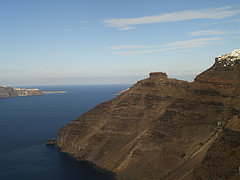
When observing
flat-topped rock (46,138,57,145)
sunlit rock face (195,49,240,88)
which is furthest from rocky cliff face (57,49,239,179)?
flat-topped rock (46,138,57,145)

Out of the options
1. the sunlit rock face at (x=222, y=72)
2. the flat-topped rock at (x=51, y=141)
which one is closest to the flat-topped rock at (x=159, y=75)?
the sunlit rock face at (x=222, y=72)

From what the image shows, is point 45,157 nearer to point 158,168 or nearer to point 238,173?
point 158,168

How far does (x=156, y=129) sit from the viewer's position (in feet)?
322

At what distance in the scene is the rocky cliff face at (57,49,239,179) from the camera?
81.3 metres

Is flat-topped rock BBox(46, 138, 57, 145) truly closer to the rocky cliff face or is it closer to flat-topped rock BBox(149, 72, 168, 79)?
the rocky cliff face

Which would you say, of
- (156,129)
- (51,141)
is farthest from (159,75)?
(51,141)

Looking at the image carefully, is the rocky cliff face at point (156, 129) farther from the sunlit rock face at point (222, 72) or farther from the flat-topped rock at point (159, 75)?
the flat-topped rock at point (159, 75)

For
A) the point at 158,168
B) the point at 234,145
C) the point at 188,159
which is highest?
the point at 234,145

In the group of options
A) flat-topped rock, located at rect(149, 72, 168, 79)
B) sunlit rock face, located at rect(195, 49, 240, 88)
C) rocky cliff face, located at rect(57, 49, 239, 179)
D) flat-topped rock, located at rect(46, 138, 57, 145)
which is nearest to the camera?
rocky cliff face, located at rect(57, 49, 239, 179)

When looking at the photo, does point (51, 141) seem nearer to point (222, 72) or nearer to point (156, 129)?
point (156, 129)

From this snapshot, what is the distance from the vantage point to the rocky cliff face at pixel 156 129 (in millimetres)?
81331

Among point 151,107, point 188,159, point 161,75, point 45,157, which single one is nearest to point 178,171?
point 188,159

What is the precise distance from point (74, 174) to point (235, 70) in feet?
257

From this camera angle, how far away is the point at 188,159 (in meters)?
75.5
